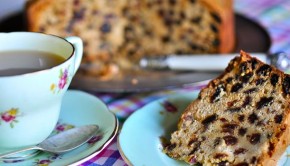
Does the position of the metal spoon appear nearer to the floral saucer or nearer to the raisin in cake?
the floral saucer

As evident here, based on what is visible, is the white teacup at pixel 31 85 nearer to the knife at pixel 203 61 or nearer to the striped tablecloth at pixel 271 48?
the striped tablecloth at pixel 271 48

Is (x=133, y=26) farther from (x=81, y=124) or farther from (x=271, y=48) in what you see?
(x=81, y=124)

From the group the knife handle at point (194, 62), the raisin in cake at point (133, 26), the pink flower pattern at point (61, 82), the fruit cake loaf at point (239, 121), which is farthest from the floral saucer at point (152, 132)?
the raisin in cake at point (133, 26)

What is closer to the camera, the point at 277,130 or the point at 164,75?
the point at 277,130

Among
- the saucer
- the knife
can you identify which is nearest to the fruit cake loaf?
the saucer

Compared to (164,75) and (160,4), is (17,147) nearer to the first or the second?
(164,75)

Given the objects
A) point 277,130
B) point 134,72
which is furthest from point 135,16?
point 277,130
